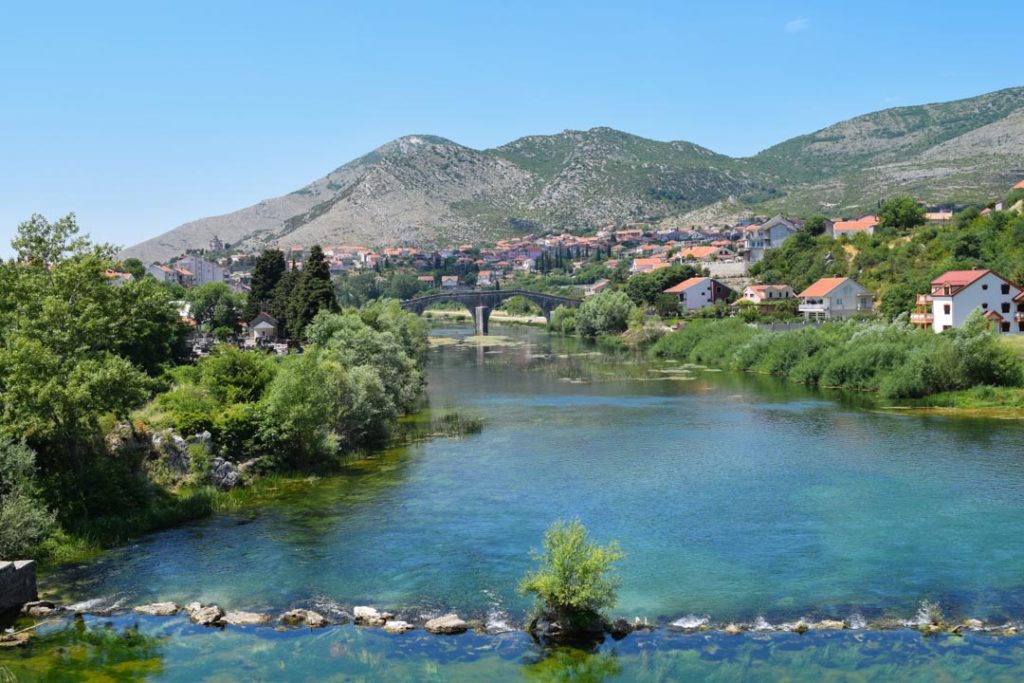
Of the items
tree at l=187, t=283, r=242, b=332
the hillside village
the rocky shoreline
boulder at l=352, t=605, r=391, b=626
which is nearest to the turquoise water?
the rocky shoreline

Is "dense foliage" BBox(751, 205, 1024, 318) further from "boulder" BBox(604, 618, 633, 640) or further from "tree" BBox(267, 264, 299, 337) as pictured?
"boulder" BBox(604, 618, 633, 640)

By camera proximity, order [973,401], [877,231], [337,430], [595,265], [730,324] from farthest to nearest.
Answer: [595,265] → [877,231] → [730,324] → [973,401] → [337,430]

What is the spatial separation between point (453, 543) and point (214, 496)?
9054 millimetres

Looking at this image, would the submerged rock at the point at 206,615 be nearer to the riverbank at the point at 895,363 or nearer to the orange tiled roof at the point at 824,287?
the riverbank at the point at 895,363

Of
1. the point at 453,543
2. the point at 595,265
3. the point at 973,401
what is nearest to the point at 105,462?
the point at 453,543

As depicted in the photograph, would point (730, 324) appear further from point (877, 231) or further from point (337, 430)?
point (337, 430)

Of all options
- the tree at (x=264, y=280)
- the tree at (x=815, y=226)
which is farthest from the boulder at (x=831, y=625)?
the tree at (x=815, y=226)

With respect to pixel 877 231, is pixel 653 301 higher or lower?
lower

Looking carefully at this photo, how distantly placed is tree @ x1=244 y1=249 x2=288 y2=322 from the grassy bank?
125ft

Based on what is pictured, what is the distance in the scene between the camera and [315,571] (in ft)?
72.1

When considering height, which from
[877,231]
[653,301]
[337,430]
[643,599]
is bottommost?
[643,599]

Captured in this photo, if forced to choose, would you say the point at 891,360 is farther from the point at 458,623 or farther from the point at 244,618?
the point at 244,618

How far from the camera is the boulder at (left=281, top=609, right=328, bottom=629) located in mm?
18766

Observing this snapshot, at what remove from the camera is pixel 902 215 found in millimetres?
97375
